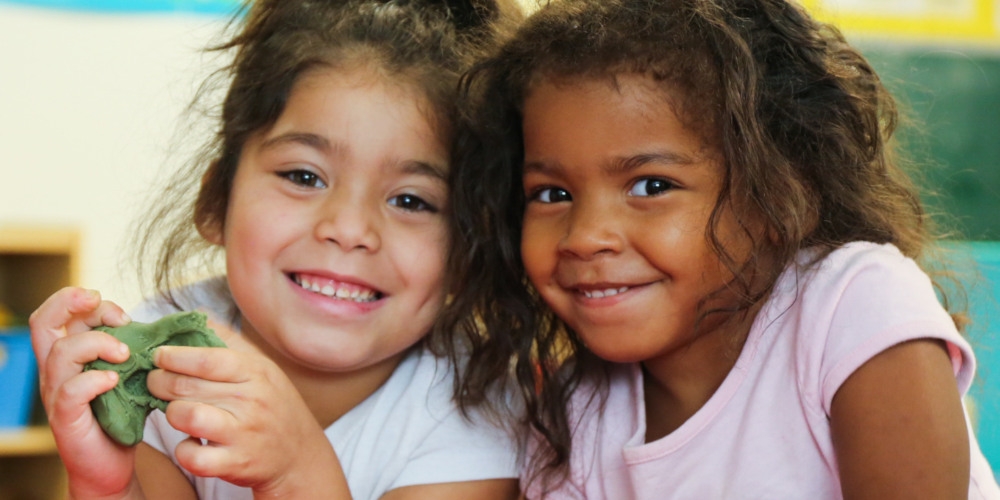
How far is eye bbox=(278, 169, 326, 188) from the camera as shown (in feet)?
3.70

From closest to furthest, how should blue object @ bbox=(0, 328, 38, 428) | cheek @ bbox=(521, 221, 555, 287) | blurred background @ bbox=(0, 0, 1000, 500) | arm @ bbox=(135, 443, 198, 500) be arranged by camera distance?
cheek @ bbox=(521, 221, 555, 287), arm @ bbox=(135, 443, 198, 500), blue object @ bbox=(0, 328, 38, 428), blurred background @ bbox=(0, 0, 1000, 500)

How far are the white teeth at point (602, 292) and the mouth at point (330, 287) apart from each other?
262 mm

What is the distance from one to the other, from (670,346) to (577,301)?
106 millimetres

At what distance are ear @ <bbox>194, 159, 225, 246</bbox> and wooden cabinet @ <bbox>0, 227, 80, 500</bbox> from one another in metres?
1.07

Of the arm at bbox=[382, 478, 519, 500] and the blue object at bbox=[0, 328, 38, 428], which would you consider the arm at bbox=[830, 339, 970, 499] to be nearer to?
the arm at bbox=[382, 478, 519, 500]

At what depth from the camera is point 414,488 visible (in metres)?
1.11

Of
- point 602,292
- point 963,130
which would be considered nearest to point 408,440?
point 602,292

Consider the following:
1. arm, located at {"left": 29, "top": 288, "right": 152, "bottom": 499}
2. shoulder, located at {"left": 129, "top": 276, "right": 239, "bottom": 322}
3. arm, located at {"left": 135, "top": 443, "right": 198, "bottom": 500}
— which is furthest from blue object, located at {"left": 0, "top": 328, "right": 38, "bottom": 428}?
arm, located at {"left": 29, "top": 288, "right": 152, "bottom": 499}

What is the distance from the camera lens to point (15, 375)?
2135mm

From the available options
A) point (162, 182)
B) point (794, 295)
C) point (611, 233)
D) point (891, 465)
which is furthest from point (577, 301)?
point (162, 182)

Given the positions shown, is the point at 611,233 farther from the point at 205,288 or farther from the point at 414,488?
the point at 205,288

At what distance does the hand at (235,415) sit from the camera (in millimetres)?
820

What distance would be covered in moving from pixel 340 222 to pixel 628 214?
318 mm

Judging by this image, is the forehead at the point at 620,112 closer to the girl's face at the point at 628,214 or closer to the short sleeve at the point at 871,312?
the girl's face at the point at 628,214
